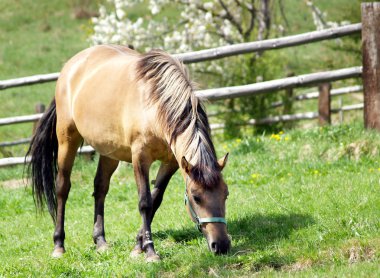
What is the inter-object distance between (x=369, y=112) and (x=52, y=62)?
55.4ft

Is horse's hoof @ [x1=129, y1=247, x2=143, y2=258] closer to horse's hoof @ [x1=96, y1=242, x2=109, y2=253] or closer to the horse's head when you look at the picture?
horse's hoof @ [x1=96, y1=242, x2=109, y2=253]

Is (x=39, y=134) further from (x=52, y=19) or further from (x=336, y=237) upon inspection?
(x=52, y=19)

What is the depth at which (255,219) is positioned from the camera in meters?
6.16

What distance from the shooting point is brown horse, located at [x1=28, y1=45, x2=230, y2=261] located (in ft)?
16.9

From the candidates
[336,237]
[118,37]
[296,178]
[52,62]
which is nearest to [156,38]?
[118,37]

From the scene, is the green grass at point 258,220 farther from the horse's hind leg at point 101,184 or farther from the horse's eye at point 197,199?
the horse's eye at point 197,199

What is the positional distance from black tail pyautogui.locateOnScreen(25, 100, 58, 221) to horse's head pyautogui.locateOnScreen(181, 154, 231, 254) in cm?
233

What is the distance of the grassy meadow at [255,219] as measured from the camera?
202 inches

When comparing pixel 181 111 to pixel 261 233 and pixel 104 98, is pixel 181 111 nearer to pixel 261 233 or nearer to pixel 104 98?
pixel 104 98

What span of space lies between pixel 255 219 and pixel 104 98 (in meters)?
1.69

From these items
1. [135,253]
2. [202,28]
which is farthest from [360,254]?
[202,28]

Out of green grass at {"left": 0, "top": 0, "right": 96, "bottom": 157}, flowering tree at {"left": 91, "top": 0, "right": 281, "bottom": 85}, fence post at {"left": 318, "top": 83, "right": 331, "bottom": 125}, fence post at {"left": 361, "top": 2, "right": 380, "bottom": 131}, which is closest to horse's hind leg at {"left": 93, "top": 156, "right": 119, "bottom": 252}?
fence post at {"left": 361, "top": 2, "right": 380, "bottom": 131}

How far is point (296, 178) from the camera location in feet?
25.1

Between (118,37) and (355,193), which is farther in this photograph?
(118,37)
